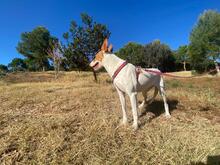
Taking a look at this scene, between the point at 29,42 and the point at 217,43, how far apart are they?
32.4 m

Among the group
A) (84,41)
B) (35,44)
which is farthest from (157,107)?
(35,44)

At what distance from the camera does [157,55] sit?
43.7 meters

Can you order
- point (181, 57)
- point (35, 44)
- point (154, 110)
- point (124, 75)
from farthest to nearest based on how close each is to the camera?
point (181, 57) → point (35, 44) → point (154, 110) → point (124, 75)

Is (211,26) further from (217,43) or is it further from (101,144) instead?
(101,144)

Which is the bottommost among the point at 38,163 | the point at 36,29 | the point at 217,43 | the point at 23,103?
the point at 38,163

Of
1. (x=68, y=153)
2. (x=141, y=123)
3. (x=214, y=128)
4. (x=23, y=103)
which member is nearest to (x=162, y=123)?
(x=141, y=123)

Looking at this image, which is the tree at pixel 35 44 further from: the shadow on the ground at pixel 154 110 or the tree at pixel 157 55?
the shadow on the ground at pixel 154 110

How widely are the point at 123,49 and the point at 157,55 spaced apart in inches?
426

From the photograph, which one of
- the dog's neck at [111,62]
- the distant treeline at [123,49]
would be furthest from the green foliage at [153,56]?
the dog's neck at [111,62]

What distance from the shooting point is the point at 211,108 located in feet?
17.7

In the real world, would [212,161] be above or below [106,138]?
below

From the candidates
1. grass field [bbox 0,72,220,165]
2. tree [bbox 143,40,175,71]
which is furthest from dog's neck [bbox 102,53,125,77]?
tree [bbox 143,40,175,71]

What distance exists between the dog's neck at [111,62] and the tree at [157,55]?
4029 centimetres

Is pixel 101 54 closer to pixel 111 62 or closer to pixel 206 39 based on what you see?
pixel 111 62
